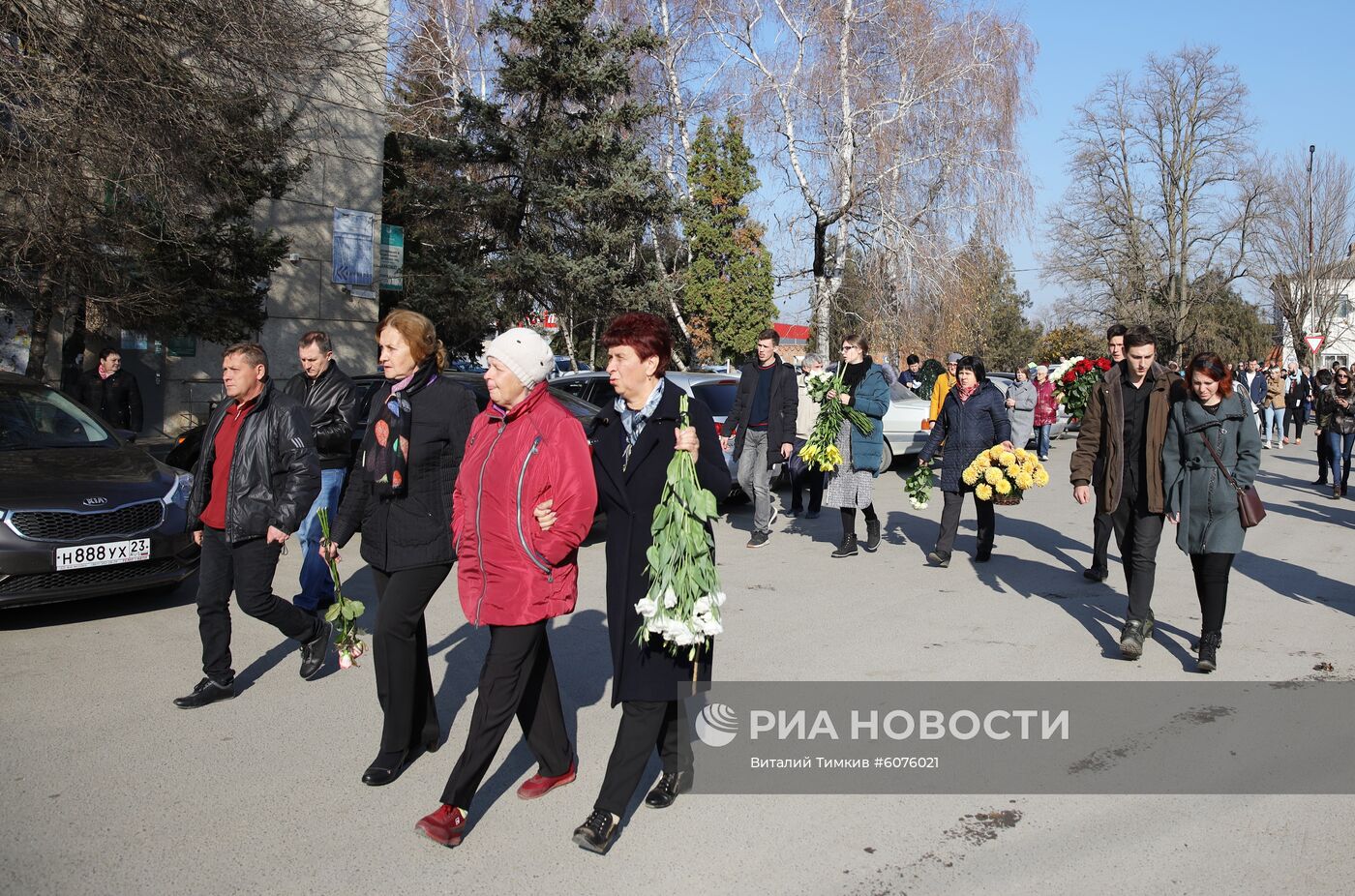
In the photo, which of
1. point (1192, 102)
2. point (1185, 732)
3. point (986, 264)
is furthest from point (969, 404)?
point (1192, 102)

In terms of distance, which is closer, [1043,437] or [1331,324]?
[1043,437]

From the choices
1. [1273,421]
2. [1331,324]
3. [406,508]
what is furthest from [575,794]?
[1331,324]

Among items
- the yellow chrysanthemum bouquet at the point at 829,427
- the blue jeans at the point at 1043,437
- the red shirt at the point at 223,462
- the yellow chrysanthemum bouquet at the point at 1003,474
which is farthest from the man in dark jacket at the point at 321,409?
the blue jeans at the point at 1043,437

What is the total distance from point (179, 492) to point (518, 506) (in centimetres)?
478

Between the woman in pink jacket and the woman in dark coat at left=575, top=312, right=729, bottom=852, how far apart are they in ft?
0.53

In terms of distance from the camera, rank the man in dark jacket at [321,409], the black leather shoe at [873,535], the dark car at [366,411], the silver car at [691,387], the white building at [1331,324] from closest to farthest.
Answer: the man in dark jacket at [321,409] < the dark car at [366,411] < the black leather shoe at [873,535] < the silver car at [691,387] < the white building at [1331,324]

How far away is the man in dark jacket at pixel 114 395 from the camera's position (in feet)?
42.1

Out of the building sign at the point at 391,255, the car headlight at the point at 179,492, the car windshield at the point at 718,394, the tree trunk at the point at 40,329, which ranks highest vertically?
the building sign at the point at 391,255

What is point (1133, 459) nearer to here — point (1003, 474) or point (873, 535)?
point (1003, 474)

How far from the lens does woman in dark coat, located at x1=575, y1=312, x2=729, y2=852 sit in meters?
3.86

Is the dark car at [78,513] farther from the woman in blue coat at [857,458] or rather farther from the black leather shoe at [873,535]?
the black leather shoe at [873,535]

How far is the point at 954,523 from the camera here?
9195mm

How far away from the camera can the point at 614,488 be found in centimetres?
398

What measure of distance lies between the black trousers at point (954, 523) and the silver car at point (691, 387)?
277 centimetres
